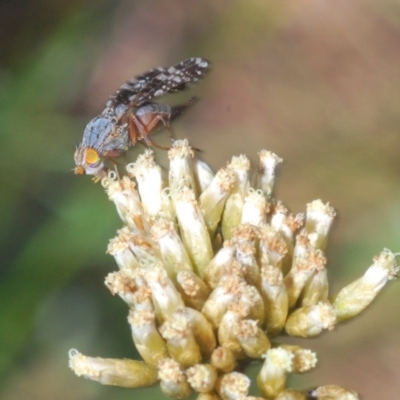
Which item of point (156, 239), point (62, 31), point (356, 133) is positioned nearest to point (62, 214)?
point (156, 239)

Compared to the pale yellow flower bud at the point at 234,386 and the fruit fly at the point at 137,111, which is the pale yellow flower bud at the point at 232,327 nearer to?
the pale yellow flower bud at the point at 234,386

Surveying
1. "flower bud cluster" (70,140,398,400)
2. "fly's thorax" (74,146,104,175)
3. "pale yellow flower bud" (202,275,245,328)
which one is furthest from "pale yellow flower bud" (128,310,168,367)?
"fly's thorax" (74,146,104,175)

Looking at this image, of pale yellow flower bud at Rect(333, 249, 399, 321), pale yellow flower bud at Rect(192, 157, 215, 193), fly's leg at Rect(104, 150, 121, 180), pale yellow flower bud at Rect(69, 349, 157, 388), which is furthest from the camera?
fly's leg at Rect(104, 150, 121, 180)

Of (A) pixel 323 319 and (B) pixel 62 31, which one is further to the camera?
(B) pixel 62 31

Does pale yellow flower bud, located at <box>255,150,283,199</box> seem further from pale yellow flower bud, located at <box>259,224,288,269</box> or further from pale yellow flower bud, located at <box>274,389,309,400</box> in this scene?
pale yellow flower bud, located at <box>274,389,309,400</box>

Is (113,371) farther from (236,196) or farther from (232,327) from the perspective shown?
(236,196)

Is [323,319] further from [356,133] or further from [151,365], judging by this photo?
[356,133]
